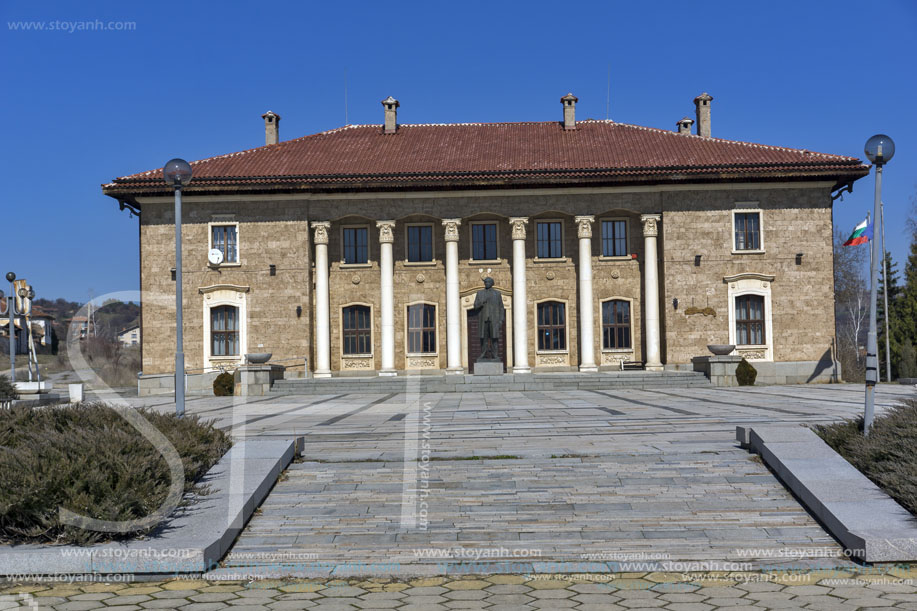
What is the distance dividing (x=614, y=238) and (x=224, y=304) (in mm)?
17057

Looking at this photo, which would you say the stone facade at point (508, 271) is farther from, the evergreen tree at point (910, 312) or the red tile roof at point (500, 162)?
the evergreen tree at point (910, 312)

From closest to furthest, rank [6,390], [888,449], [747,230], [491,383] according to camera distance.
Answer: [888,449] → [6,390] → [491,383] → [747,230]

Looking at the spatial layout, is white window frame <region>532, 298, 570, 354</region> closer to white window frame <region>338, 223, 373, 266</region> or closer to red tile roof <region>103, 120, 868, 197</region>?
red tile roof <region>103, 120, 868, 197</region>

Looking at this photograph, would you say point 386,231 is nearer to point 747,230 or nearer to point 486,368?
point 486,368

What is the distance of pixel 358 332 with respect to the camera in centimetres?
3441

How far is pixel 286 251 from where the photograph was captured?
33.1 metres

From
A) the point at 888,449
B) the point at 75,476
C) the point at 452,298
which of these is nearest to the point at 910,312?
the point at 452,298

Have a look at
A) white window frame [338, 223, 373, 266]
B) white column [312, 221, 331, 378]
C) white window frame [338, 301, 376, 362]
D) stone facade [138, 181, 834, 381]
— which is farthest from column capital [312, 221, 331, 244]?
white window frame [338, 301, 376, 362]

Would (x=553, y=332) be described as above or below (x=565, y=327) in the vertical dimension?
below

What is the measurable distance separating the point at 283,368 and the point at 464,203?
10248 millimetres

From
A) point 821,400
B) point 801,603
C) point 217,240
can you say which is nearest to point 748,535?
point 801,603

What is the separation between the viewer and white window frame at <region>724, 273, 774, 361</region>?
1267 inches

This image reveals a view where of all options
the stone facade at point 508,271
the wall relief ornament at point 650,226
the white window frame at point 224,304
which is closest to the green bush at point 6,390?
the stone facade at point 508,271

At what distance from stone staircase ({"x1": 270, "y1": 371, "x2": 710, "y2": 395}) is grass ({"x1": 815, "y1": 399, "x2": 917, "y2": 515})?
16952mm
